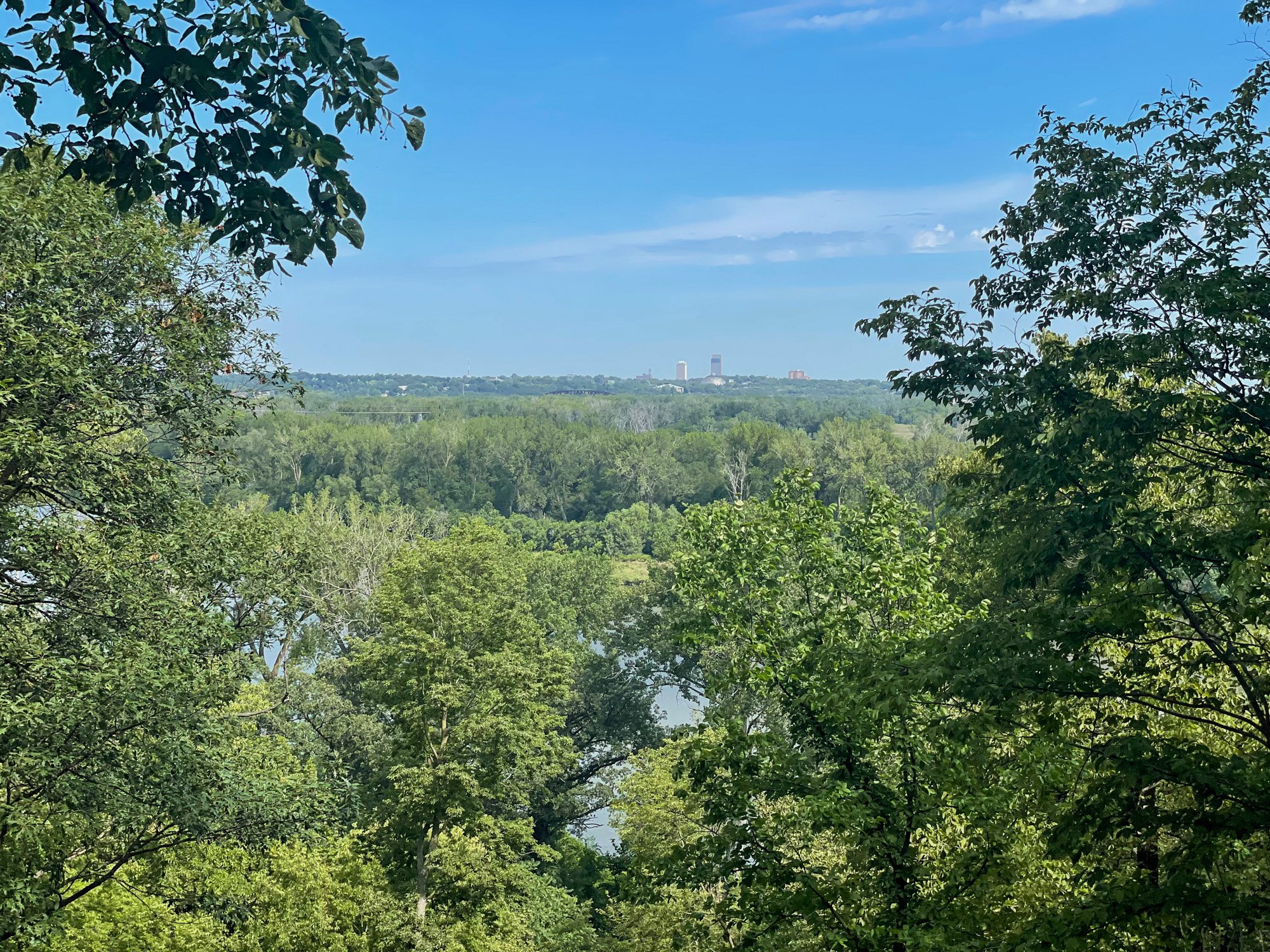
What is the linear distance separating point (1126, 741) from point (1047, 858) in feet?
8.37

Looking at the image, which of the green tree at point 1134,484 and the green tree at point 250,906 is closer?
the green tree at point 1134,484

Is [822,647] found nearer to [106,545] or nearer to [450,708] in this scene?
[106,545]

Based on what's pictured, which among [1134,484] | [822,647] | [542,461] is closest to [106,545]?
[822,647]

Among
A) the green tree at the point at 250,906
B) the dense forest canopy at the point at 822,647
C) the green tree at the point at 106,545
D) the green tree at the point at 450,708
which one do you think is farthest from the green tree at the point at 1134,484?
the green tree at the point at 450,708

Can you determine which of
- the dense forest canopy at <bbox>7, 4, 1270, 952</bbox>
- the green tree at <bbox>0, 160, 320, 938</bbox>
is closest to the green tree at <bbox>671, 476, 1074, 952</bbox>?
the dense forest canopy at <bbox>7, 4, 1270, 952</bbox>

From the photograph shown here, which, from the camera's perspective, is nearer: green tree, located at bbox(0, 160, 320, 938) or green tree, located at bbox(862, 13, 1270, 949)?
green tree, located at bbox(862, 13, 1270, 949)

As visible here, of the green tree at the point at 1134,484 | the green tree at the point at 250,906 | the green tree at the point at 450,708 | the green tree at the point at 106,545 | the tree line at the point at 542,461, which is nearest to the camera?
the green tree at the point at 1134,484

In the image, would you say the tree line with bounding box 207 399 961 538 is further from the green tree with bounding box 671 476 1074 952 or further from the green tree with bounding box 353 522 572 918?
the green tree with bounding box 671 476 1074 952

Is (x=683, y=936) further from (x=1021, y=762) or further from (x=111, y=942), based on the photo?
(x=111, y=942)

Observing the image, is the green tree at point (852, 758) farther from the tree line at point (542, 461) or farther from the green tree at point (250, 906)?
the tree line at point (542, 461)

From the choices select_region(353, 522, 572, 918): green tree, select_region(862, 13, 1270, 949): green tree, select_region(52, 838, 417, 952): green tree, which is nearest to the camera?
select_region(862, 13, 1270, 949): green tree

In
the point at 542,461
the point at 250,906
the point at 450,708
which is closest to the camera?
the point at 250,906

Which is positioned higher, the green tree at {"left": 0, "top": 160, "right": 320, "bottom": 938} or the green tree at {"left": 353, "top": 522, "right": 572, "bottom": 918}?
the green tree at {"left": 0, "top": 160, "right": 320, "bottom": 938}

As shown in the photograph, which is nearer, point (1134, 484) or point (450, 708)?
point (1134, 484)
